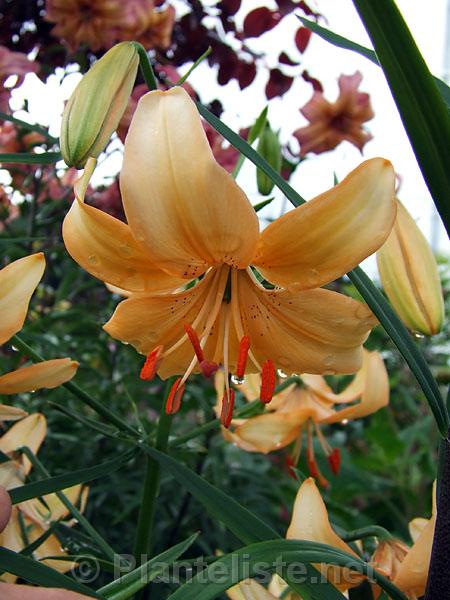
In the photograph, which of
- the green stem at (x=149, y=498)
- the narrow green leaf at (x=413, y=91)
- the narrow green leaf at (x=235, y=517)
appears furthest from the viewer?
the green stem at (x=149, y=498)

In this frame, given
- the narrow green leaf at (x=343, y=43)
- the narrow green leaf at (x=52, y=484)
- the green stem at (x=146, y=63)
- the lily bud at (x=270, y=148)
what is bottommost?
the narrow green leaf at (x=52, y=484)

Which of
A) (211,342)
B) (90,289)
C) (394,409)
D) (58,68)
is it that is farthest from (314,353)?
(394,409)

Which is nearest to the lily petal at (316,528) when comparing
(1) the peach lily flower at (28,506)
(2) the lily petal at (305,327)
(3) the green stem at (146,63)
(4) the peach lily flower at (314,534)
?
(4) the peach lily flower at (314,534)

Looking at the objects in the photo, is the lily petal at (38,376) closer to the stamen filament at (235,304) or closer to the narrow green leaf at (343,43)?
the stamen filament at (235,304)

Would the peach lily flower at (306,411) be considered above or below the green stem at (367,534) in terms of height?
above

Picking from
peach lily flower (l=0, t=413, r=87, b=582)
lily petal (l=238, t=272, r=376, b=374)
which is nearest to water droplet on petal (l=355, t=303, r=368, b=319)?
lily petal (l=238, t=272, r=376, b=374)

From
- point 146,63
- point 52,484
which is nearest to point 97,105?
point 146,63

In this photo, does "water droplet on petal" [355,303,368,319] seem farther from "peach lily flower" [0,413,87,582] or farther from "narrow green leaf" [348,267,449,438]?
"peach lily flower" [0,413,87,582]
